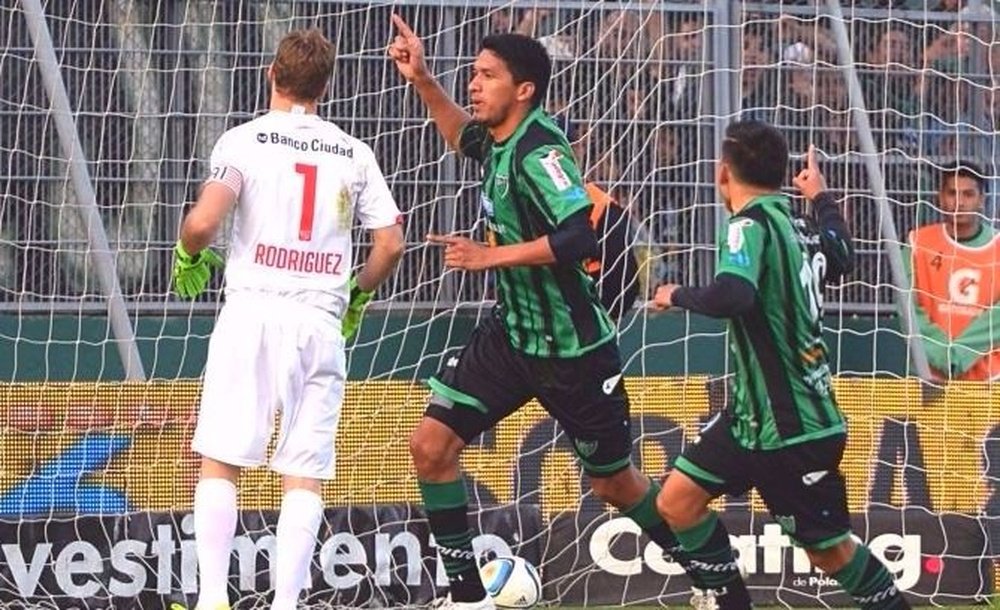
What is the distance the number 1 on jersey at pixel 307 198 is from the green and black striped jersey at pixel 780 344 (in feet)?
4.74

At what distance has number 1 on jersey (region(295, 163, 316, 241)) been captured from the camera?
8.28 m

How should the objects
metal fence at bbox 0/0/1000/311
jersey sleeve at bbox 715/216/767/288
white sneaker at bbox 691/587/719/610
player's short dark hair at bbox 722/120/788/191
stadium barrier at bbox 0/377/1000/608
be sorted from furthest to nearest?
metal fence at bbox 0/0/1000/311 → stadium barrier at bbox 0/377/1000/608 → white sneaker at bbox 691/587/719/610 → player's short dark hair at bbox 722/120/788/191 → jersey sleeve at bbox 715/216/767/288

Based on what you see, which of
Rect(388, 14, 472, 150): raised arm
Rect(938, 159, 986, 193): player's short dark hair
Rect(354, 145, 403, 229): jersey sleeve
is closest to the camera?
Rect(354, 145, 403, 229): jersey sleeve

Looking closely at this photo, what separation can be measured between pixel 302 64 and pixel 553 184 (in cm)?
111

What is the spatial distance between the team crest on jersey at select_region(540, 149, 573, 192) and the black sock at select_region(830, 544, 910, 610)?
5.62 feet

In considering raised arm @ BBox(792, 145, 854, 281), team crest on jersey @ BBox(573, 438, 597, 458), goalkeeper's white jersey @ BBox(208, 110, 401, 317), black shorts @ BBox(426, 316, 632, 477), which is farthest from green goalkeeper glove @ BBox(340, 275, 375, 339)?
raised arm @ BBox(792, 145, 854, 281)

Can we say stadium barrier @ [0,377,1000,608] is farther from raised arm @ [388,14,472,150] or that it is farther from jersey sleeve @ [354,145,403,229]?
jersey sleeve @ [354,145,403,229]

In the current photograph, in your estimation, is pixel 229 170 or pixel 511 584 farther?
pixel 511 584

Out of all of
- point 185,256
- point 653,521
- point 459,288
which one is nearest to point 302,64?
point 185,256

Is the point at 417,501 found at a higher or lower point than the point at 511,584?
higher

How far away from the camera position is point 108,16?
1164 cm

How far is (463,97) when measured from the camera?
12.1 meters

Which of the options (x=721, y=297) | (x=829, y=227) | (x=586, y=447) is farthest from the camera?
(x=586, y=447)

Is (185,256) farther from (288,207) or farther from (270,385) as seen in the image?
(270,385)
